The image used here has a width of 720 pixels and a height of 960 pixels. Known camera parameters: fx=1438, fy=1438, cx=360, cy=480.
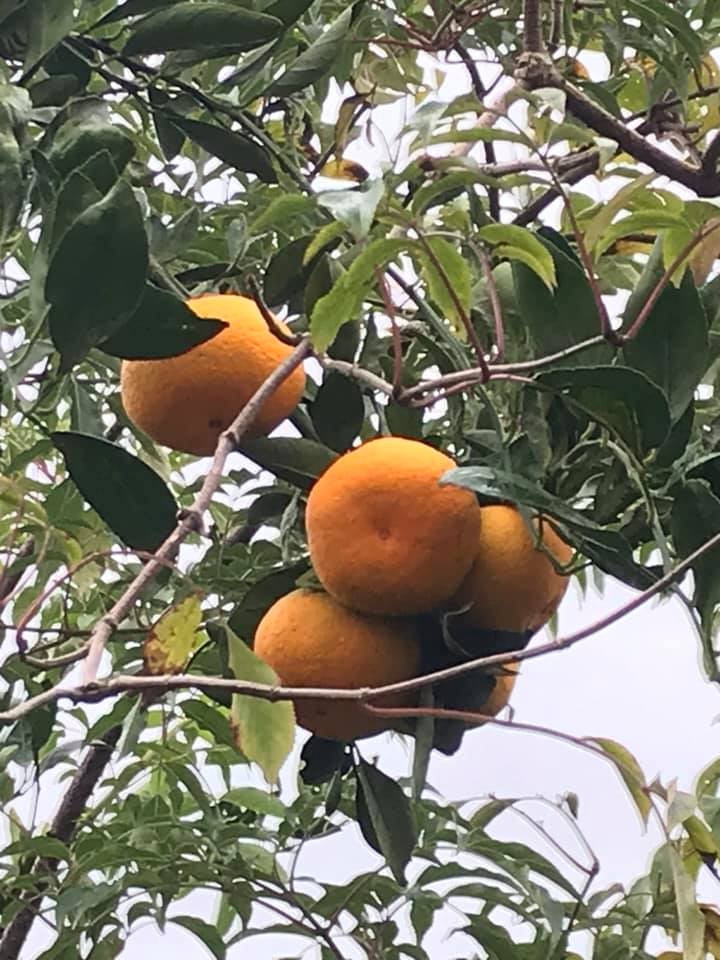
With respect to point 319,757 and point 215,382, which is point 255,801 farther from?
point 215,382

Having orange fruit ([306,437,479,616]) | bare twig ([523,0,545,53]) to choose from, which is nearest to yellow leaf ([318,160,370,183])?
bare twig ([523,0,545,53])

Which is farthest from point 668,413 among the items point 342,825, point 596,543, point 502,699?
point 342,825

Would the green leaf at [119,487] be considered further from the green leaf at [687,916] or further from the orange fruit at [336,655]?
the green leaf at [687,916]

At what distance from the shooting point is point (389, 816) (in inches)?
25.2

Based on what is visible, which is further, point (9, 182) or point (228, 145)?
point (228, 145)

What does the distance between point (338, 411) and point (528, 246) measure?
0.14m

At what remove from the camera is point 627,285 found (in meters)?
0.73

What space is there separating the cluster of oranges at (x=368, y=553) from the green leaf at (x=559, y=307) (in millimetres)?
62

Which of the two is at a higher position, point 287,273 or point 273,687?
point 287,273

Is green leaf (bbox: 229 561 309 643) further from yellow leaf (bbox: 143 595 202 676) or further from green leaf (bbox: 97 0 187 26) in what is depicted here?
green leaf (bbox: 97 0 187 26)

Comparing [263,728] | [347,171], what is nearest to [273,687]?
[263,728]

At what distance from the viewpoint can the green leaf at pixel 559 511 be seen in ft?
1.60

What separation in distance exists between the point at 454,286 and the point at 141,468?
0.43ft

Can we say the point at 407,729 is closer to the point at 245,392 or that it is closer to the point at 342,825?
the point at 245,392
